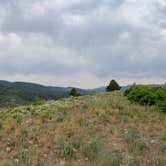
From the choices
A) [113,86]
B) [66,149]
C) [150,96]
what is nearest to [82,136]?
[66,149]

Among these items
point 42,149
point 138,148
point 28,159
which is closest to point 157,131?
point 138,148

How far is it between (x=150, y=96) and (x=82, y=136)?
18.4ft

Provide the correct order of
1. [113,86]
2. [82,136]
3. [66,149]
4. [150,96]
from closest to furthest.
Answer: [66,149] → [82,136] → [150,96] → [113,86]

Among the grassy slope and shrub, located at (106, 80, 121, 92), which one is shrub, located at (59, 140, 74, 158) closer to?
the grassy slope

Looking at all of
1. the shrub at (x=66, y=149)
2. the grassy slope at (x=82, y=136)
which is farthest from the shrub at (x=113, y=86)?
the shrub at (x=66, y=149)

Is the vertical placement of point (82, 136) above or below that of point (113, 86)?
below

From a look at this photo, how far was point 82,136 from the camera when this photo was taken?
7824 mm

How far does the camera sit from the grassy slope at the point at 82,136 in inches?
260

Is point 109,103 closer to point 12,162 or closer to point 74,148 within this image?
point 74,148

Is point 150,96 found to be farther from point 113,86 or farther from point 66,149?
point 113,86

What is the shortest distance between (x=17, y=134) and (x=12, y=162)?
1.59 meters

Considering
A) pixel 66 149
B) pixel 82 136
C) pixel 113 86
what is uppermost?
pixel 113 86

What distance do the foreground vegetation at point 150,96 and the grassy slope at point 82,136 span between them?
35.1 inches

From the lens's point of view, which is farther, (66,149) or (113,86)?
(113,86)
